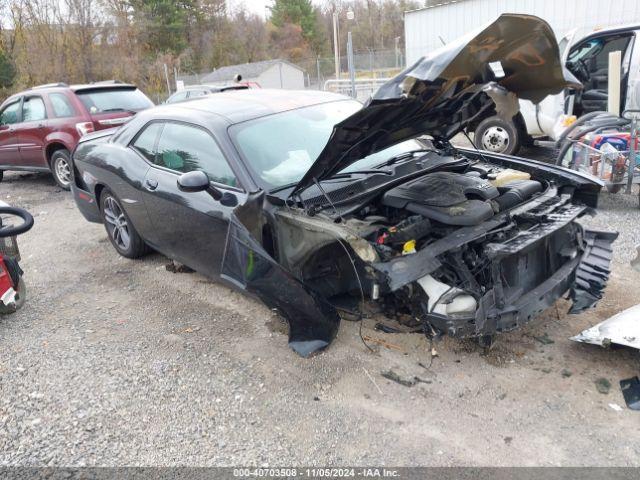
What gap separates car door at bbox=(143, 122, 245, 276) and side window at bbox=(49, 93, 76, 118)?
470 centimetres

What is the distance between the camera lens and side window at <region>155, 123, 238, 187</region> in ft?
12.3

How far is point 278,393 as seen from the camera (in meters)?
3.08

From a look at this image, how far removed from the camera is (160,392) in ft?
10.4

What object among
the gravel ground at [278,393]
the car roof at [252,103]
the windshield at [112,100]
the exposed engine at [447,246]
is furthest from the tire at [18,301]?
the windshield at [112,100]

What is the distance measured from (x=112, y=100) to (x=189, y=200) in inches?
218

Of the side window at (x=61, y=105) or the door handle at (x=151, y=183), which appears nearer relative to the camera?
the door handle at (x=151, y=183)

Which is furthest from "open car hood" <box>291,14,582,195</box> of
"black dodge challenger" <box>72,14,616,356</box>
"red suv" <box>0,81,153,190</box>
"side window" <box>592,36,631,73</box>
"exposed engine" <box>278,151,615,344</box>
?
"red suv" <box>0,81,153,190</box>

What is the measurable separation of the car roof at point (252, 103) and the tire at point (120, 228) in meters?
1.06

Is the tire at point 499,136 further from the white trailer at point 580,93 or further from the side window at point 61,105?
the side window at point 61,105

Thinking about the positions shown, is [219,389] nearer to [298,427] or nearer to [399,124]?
[298,427]

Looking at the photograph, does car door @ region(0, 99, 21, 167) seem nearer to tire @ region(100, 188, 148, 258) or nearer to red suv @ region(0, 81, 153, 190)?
red suv @ region(0, 81, 153, 190)

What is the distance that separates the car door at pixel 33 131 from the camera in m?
8.55

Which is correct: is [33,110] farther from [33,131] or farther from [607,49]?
[607,49]

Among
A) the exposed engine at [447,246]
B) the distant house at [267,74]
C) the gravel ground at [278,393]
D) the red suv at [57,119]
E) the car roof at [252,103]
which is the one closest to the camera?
the gravel ground at [278,393]
